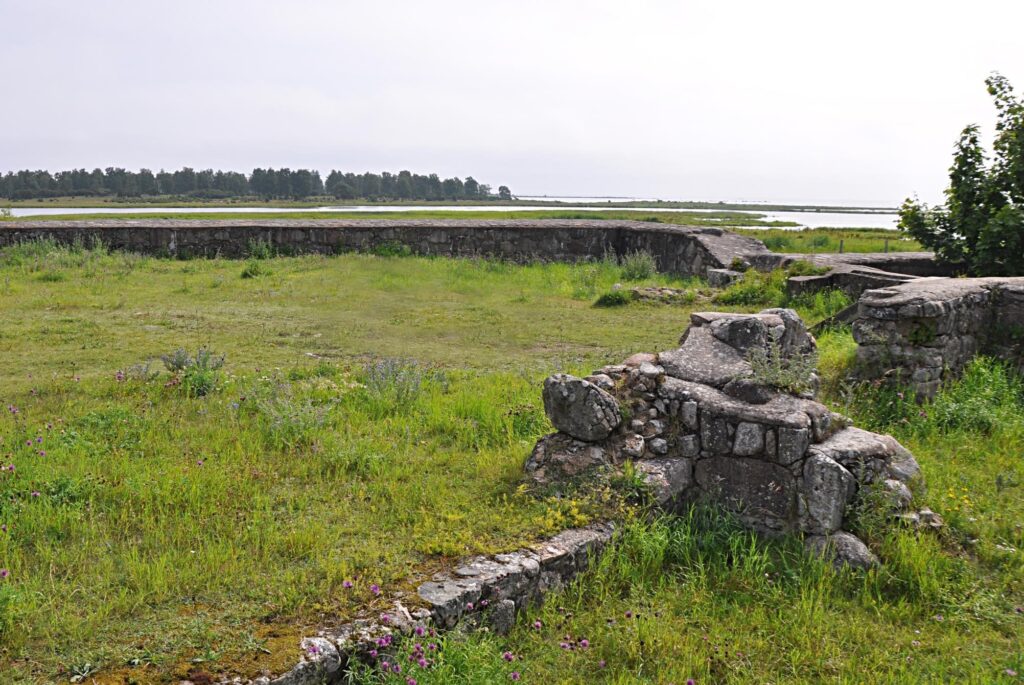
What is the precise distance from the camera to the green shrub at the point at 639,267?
1653 cm

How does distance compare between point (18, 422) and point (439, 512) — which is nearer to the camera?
point (439, 512)

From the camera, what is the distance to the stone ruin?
4.83 metres

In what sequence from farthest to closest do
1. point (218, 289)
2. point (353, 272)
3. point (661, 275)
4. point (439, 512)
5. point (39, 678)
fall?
point (661, 275)
point (353, 272)
point (218, 289)
point (439, 512)
point (39, 678)

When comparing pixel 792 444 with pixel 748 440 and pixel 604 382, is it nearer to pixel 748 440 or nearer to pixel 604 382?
pixel 748 440

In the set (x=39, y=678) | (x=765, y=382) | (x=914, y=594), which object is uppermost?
(x=765, y=382)

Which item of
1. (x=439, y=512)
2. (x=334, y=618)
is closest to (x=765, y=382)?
(x=439, y=512)

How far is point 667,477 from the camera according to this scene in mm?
5062

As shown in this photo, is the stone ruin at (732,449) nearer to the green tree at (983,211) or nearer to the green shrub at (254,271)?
the green tree at (983,211)

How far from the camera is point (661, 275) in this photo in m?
17.1

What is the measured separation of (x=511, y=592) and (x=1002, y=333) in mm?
6769

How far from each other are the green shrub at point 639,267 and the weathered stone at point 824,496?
11810 mm

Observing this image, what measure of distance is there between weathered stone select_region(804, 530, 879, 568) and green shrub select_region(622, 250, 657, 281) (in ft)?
39.3

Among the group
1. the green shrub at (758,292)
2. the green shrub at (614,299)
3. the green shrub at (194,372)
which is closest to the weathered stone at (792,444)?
the green shrub at (194,372)

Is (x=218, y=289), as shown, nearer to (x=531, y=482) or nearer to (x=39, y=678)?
(x=531, y=482)
